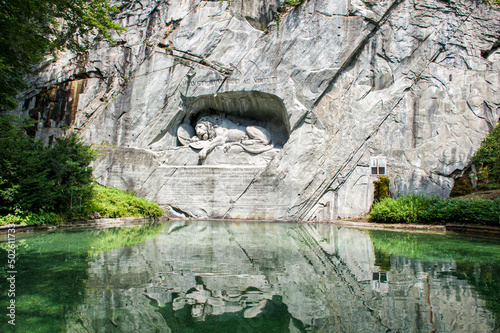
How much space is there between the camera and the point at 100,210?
9.76m

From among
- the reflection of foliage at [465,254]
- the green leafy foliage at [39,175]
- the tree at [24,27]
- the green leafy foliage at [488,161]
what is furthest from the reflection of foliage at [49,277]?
the green leafy foliage at [488,161]

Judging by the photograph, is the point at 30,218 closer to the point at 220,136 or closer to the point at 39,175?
the point at 39,175

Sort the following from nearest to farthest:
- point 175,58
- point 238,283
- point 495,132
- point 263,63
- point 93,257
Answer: point 238,283 → point 93,257 → point 495,132 → point 263,63 → point 175,58

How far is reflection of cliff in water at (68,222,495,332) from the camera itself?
2438 millimetres

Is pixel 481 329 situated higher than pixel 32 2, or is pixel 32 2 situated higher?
pixel 32 2

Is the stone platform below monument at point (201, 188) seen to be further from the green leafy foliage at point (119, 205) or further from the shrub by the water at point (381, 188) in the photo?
the shrub by the water at point (381, 188)

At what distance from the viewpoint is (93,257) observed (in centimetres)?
463

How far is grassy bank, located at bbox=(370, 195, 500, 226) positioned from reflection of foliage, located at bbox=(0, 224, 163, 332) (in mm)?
7118

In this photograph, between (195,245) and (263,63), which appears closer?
(195,245)

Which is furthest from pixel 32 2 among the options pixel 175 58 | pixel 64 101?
pixel 64 101

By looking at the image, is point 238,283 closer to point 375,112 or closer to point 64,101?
point 375,112

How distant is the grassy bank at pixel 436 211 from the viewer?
8.26m

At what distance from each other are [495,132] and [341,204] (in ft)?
18.4

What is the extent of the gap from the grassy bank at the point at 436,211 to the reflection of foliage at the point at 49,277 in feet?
23.4
